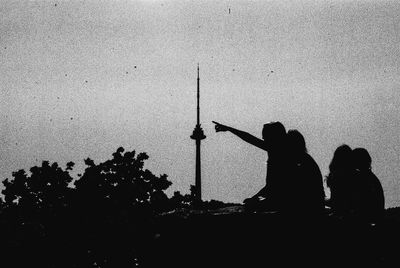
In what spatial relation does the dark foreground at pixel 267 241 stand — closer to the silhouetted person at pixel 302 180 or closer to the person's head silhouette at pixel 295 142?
the silhouetted person at pixel 302 180

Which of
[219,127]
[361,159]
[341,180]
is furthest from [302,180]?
[219,127]

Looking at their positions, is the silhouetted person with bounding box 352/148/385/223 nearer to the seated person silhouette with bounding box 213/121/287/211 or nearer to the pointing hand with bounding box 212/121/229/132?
the seated person silhouette with bounding box 213/121/287/211

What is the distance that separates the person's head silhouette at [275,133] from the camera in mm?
6164

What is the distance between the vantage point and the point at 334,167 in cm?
632

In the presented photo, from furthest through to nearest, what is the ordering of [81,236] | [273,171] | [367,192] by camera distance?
[81,236], [273,171], [367,192]

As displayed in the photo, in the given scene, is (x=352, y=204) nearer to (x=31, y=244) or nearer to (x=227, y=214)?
(x=227, y=214)

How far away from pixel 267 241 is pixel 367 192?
131 centimetres

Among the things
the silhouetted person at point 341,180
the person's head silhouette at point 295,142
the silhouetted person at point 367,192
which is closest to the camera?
the silhouetted person at point 367,192

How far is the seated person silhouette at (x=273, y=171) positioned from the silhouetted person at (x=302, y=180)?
10 cm

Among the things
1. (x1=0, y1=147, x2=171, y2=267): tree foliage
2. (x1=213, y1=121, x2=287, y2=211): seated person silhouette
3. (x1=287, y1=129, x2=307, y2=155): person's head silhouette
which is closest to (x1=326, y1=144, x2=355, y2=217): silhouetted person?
(x1=287, y1=129, x2=307, y2=155): person's head silhouette

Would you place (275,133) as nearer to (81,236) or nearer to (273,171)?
(273,171)

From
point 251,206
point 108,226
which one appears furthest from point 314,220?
point 108,226

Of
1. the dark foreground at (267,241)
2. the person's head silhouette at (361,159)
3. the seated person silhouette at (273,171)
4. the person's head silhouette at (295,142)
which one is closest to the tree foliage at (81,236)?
the dark foreground at (267,241)

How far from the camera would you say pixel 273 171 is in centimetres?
624
